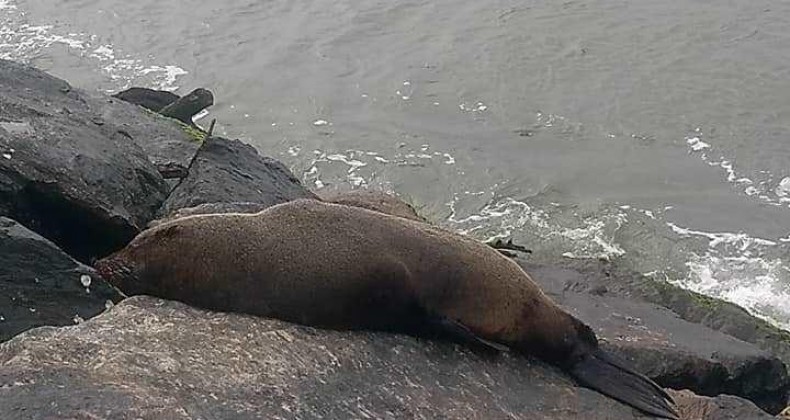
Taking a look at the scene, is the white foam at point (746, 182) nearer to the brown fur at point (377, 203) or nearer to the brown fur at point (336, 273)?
the brown fur at point (377, 203)

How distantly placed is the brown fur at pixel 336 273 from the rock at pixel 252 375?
0.15 meters

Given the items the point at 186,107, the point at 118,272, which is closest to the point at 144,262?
the point at 118,272

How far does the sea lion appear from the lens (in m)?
5.10

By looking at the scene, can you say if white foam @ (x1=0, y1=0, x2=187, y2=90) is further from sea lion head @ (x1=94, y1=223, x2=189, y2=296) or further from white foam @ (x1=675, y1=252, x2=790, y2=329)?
sea lion head @ (x1=94, y1=223, x2=189, y2=296)

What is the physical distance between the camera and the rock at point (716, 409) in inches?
212

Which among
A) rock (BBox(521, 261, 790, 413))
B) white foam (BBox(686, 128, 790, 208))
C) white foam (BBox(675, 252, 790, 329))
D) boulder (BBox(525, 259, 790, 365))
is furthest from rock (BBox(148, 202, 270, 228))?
white foam (BBox(686, 128, 790, 208))

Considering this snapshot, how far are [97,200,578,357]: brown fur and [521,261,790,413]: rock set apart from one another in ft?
2.61

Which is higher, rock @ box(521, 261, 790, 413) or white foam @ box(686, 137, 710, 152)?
rock @ box(521, 261, 790, 413)

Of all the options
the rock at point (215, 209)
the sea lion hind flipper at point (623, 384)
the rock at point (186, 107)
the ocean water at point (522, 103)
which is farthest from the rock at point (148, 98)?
the sea lion hind flipper at point (623, 384)

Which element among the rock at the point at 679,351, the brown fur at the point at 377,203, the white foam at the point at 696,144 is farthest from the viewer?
the white foam at the point at 696,144

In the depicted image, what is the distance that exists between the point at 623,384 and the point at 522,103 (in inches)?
347

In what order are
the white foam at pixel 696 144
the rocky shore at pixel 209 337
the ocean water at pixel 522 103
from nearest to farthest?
1. the rocky shore at pixel 209 337
2. the ocean water at pixel 522 103
3. the white foam at pixel 696 144

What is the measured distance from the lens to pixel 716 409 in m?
5.43

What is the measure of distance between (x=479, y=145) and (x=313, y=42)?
4.61m
